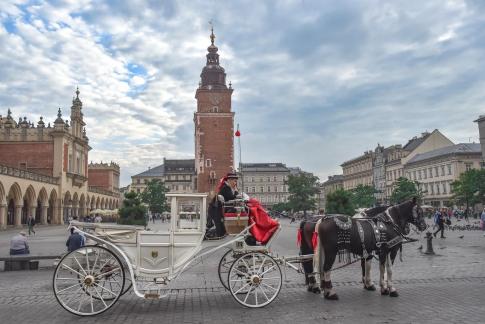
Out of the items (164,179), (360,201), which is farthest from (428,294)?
(164,179)

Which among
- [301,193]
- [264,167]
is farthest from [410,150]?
[264,167]

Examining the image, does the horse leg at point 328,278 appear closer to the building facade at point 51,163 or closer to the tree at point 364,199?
the building facade at point 51,163

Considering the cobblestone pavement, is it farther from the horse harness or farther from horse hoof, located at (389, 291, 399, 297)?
the horse harness

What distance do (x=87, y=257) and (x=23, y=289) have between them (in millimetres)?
3518

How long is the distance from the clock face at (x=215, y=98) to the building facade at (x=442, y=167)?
3386cm

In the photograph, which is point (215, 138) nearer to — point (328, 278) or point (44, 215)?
point (44, 215)

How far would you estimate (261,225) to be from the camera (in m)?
→ 7.48

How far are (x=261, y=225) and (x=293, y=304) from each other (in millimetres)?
1443

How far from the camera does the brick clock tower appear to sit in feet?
212

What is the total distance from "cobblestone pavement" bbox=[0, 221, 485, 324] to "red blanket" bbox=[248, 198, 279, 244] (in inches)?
46.6

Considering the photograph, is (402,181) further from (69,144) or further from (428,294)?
(428,294)

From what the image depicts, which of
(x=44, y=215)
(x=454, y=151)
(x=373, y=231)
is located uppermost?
(x=454, y=151)

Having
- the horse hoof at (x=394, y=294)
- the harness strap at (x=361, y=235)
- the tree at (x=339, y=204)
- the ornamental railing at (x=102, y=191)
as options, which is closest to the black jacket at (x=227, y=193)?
the harness strap at (x=361, y=235)

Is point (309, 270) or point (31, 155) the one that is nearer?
point (309, 270)
